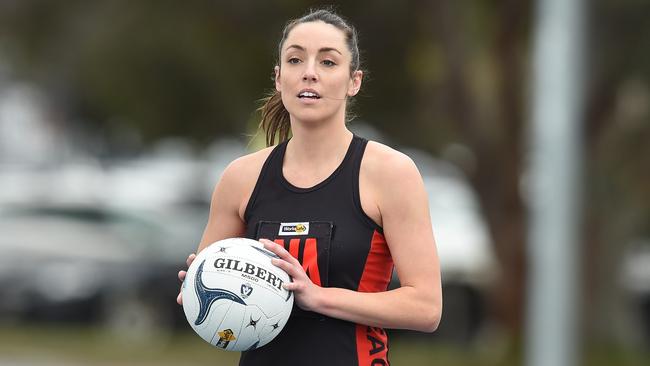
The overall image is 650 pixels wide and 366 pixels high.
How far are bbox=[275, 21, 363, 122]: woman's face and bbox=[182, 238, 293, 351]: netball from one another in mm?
432

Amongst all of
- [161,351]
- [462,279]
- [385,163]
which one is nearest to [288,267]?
[385,163]

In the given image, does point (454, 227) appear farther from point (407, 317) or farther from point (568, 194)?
point (407, 317)

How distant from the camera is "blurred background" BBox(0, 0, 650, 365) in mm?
17016

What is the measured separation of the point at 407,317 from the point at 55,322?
58.9 feet

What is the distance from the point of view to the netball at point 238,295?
404cm

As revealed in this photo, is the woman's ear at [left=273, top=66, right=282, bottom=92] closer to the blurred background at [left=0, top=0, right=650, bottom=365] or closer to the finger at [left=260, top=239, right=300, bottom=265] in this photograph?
the finger at [left=260, top=239, right=300, bottom=265]

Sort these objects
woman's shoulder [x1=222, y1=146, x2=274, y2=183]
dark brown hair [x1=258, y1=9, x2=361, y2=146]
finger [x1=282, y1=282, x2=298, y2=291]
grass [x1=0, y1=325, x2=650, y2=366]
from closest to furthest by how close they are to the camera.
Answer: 1. finger [x1=282, y1=282, x2=298, y2=291]
2. dark brown hair [x1=258, y1=9, x2=361, y2=146]
3. woman's shoulder [x1=222, y1=146, x2=274, y2=183]
4. grass [x1=0, y1=325, x2=650, y2=366]

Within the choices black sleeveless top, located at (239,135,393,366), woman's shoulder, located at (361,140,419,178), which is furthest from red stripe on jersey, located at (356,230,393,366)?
woman's shoulder, located at (361,140,419,178)

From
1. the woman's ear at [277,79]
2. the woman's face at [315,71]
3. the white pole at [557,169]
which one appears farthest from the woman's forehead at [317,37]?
the white pole at [557,169]

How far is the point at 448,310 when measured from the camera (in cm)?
2069

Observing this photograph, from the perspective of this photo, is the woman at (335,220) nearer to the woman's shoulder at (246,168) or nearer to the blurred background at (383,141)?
the woman's shoulder at (246,168)

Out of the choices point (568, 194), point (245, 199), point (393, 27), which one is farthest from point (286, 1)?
point (245, 199)

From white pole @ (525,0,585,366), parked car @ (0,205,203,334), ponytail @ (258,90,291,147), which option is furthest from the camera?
parked car @ (0,205,203,334)

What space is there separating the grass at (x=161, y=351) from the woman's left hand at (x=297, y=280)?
12816 millimetres
